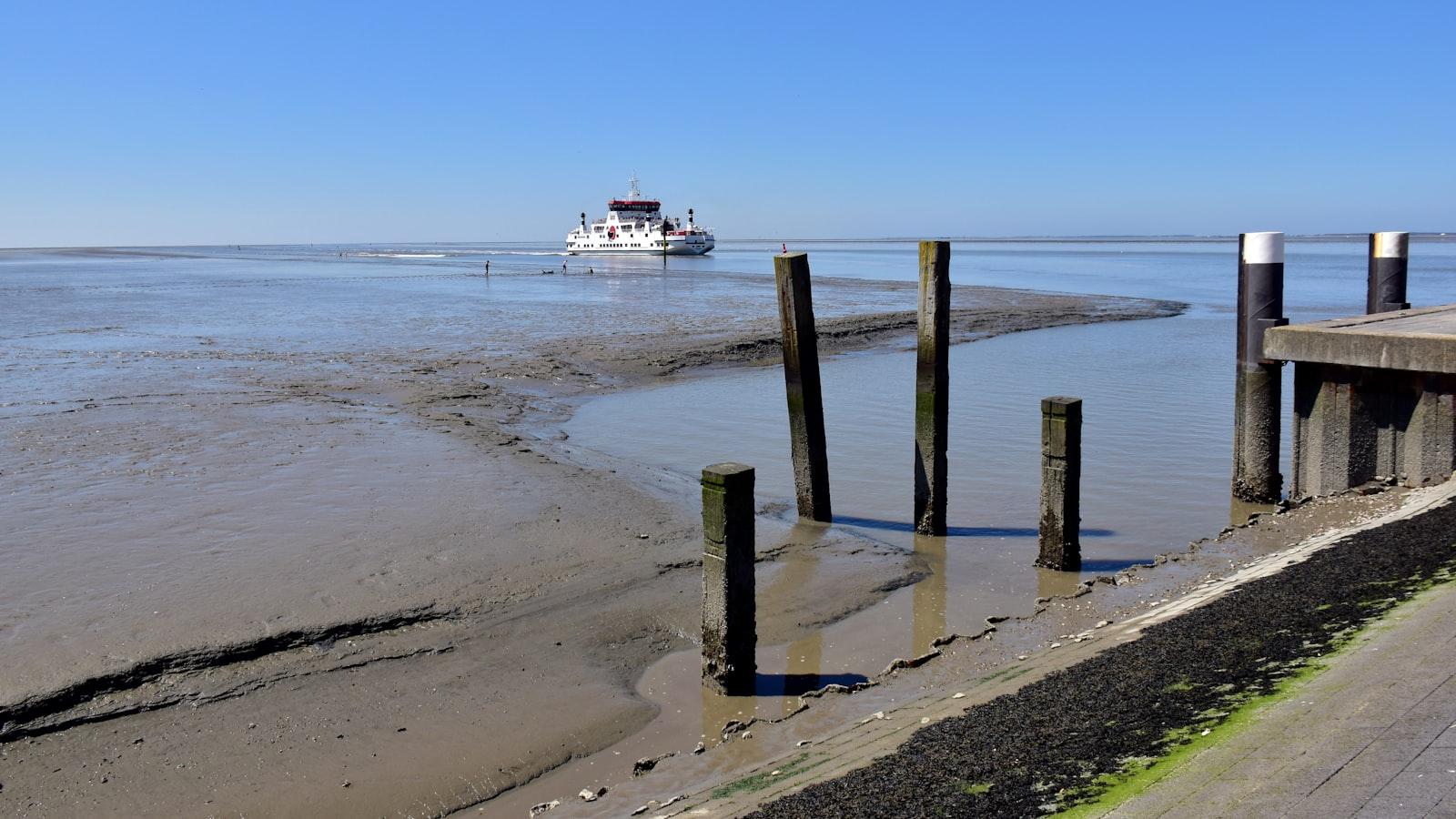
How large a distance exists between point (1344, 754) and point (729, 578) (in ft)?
10.7

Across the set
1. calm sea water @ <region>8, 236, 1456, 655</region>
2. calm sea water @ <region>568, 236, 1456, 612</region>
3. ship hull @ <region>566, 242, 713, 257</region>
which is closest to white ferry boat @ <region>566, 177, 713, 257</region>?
ship hull @ <region>566, 242, 713, 257</region>

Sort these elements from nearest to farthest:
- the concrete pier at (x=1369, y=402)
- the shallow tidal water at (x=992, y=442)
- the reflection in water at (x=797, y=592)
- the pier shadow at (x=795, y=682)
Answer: the pier shadow at (x=795, y=682)
the reflection in water at (x=797, y=592)
the concrete pier at (x=1369, y=402)
the shallow tidal water at (x=992, y=442)

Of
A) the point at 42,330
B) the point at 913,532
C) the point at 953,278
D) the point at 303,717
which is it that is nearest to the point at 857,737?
the point at 303,717

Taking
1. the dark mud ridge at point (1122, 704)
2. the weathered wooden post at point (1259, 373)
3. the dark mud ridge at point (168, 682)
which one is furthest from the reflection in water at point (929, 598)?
the dark mud ridge at point (168, 682)

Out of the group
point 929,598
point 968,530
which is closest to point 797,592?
point 929,598

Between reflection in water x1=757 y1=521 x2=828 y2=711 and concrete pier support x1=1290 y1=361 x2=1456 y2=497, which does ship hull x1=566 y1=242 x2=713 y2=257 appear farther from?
concrete pier support x1=1290 y1=361 x2=1456 y2=497

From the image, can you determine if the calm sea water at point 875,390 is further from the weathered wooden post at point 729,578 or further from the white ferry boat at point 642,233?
the white ferry boat at point 642,233

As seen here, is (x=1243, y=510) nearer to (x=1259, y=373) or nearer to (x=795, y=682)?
(x=1259, y=373)

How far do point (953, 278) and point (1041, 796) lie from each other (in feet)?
192

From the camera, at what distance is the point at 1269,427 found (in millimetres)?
9961

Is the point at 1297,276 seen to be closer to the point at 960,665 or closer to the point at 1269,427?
the point at 1269,427

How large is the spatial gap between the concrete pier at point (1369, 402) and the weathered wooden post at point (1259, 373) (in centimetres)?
20

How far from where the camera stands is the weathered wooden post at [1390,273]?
13734 millimetres

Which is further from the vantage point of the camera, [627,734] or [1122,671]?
[627,734]
